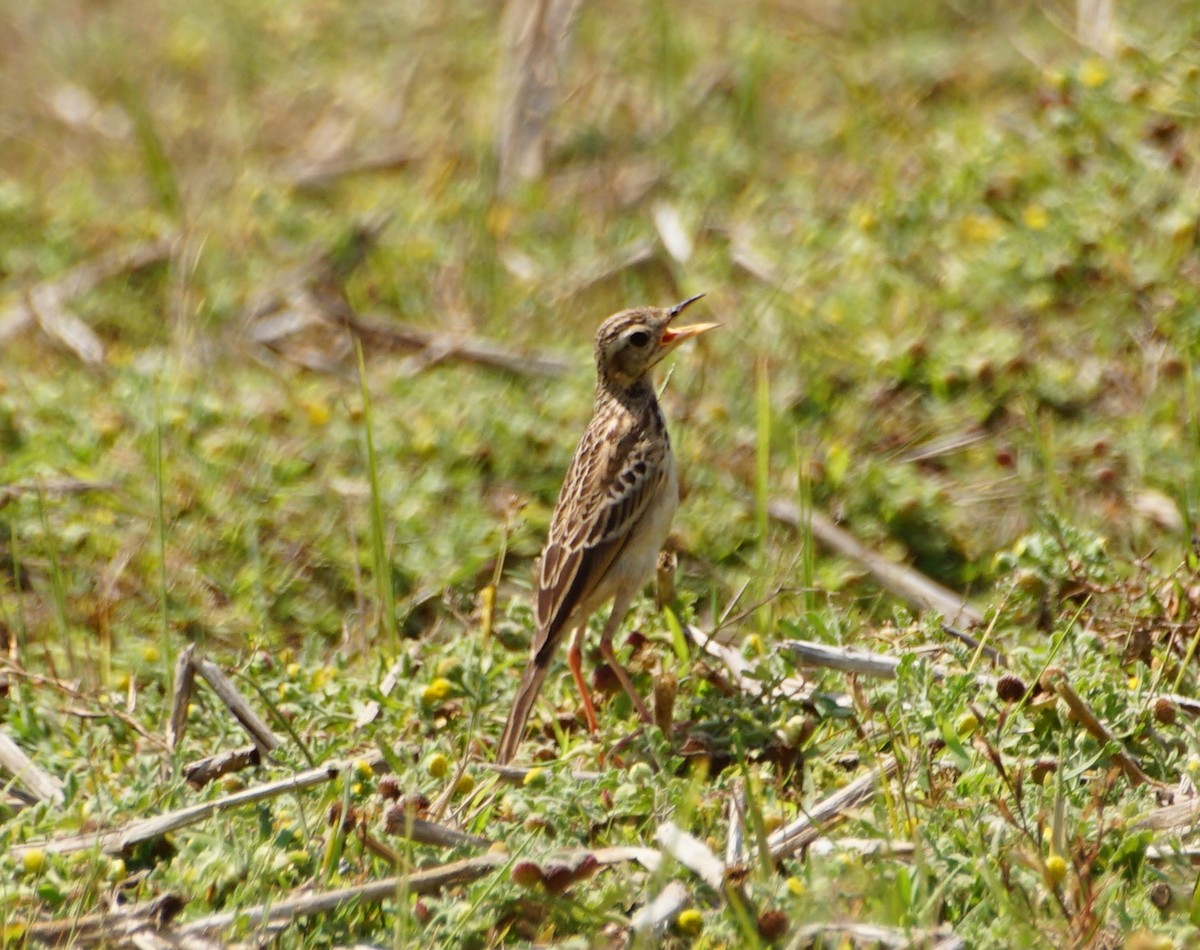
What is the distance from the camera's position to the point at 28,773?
541 centimetres

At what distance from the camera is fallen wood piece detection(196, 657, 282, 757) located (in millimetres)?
5344

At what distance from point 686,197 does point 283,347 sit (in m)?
2.32

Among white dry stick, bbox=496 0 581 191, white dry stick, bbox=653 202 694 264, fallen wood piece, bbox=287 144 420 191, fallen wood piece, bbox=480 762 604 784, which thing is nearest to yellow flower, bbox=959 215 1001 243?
white dry stick, bbox=653 202 694 264

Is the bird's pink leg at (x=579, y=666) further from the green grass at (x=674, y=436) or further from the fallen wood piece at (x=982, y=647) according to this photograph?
the fallen wood piece at (x=982, y=647)

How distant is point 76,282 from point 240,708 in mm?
4512

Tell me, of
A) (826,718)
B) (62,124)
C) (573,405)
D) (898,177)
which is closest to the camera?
(826,718)

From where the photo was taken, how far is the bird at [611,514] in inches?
225

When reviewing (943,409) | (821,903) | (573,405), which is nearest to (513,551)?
(573,405)

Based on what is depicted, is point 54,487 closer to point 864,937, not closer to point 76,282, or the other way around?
point 76,282

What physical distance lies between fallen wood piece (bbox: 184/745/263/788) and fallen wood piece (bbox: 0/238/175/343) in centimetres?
409

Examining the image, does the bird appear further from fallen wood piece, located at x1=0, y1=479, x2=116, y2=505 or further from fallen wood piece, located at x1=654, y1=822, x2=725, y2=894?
fallen wood piece, located at x1=0, y1=479, x2=116, y2=505

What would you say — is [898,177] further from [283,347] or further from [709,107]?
[283,347]

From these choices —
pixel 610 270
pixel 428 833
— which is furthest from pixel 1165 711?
pixel 610 270

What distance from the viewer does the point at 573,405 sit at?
763 cm
